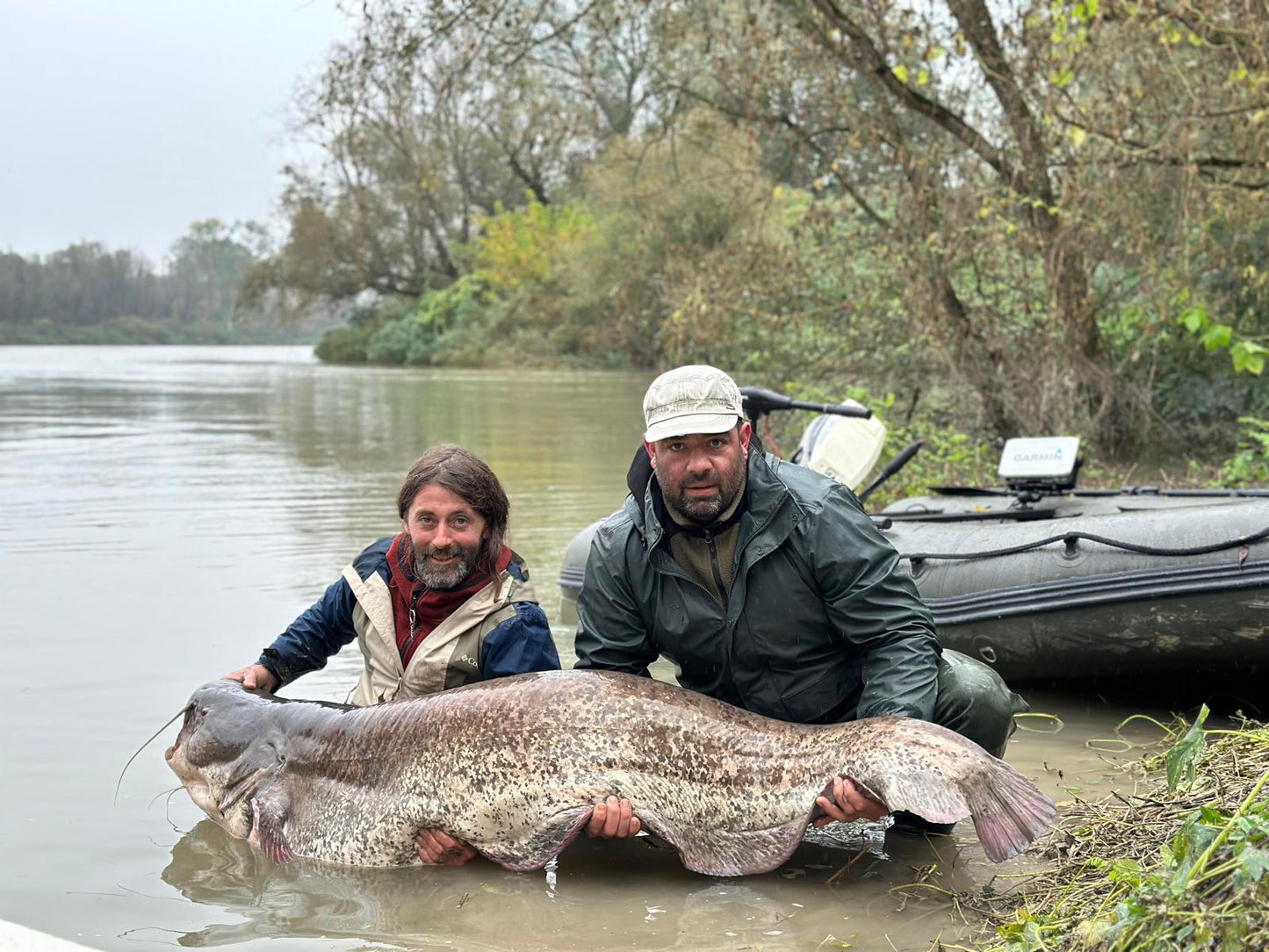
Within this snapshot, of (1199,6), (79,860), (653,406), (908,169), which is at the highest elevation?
(1199,6)

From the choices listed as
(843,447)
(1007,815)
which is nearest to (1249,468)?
(843,447)

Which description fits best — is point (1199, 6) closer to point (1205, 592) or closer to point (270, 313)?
point (1205, 592)

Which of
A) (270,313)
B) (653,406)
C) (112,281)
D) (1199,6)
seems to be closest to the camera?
(653,406)

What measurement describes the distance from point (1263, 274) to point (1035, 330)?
2.18m

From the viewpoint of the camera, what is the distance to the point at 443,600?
4.43 metres

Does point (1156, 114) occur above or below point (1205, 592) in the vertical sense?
above

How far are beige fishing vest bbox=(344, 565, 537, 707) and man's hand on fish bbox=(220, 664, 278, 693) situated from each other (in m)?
0.35

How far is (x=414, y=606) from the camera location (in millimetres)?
4465

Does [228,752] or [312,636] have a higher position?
[312,636]

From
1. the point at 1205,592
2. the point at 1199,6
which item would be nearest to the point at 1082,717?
the point at 1205,592

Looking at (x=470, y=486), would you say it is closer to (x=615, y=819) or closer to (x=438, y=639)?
(x=438, y=639)

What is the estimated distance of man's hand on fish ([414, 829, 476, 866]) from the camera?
3961 mm

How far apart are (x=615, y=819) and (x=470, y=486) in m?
1.18

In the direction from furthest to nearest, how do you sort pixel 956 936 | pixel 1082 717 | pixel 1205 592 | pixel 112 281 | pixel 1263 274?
pixel 112 281
pixel 1263 274
pixel 1082 717
pixel 1205 592
pixel 956 936
